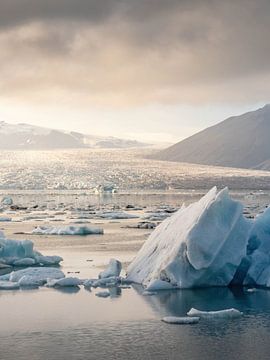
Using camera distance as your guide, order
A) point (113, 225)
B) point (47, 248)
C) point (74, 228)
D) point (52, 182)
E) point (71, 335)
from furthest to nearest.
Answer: point (52, 182) → point (113, 225) → point (74, 228) → point (47, 248) → point (71, 335)

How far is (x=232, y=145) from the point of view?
166375mm

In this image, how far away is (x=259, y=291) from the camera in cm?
1328

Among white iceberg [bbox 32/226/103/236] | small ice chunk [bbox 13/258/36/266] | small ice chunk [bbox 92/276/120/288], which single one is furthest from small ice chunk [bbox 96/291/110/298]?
white iceberg [bbox 32/226/103/236]

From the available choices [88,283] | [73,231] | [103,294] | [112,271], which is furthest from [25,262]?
[73,231]

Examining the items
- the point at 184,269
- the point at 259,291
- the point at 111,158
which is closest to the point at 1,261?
the point at 184,269

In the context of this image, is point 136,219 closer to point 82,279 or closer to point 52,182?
point 82,279

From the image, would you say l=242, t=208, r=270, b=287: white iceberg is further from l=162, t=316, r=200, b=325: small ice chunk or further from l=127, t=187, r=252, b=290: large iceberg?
l=162, t=316, r=200, b=325: small ice chunk

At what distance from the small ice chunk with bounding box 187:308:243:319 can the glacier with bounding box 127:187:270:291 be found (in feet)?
6.02

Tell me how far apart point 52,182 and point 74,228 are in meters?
69.8

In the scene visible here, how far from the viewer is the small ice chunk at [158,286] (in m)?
13.0

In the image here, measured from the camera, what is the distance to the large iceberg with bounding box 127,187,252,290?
13.1 m

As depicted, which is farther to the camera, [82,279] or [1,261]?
[1,261]

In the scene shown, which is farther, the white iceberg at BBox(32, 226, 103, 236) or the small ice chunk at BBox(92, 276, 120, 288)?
the white iceberg at BBox(32, 226, 103, 236)

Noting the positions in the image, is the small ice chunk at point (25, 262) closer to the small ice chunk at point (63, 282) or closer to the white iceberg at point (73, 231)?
the small ice chunk at point (63, 282)
